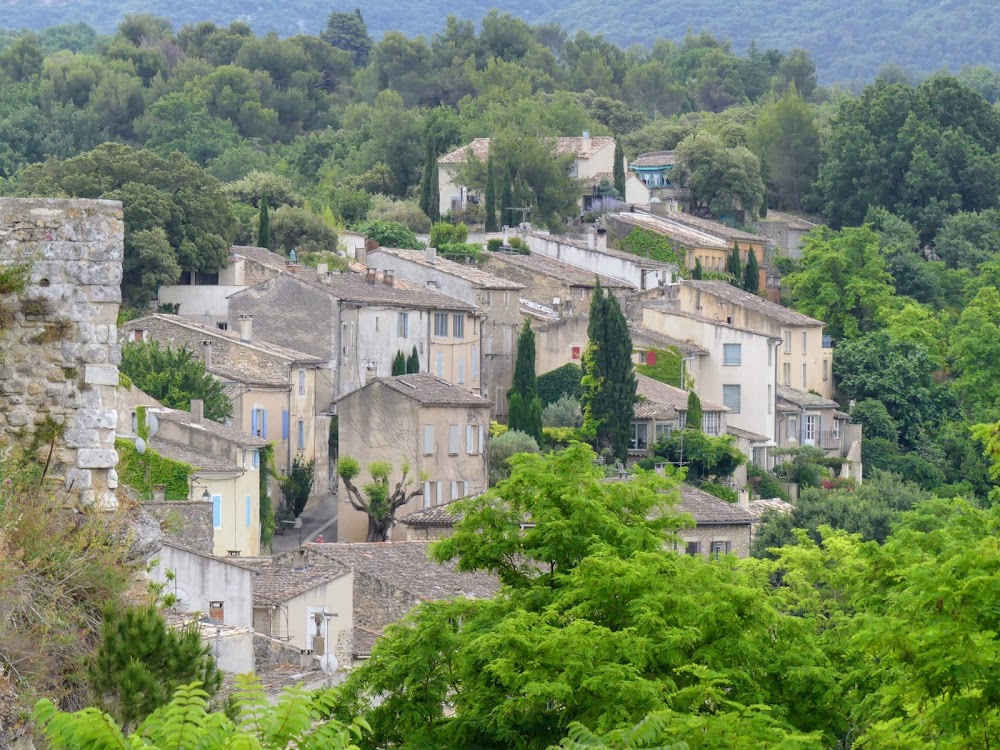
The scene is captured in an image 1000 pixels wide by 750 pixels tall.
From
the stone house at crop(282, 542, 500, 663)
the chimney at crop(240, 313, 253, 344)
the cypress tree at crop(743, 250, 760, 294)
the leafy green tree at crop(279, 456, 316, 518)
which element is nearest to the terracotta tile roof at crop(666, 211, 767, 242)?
the cypress tree at crop(743, 250, 760, 294)

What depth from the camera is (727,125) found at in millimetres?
120062

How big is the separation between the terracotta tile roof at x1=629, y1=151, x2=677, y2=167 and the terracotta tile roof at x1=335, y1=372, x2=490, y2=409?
4509 centimetres

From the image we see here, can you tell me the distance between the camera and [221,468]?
168 ft

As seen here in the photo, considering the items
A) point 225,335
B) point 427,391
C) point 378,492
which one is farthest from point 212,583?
point 427,391

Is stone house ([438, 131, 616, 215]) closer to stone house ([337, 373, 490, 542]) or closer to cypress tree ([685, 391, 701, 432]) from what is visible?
cypress tree ([685, 391, 701, 432])

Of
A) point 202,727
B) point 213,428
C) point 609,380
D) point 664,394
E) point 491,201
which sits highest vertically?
point 202,727

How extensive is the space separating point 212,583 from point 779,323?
48831 millimetres

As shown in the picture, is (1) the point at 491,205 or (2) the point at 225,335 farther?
(1) the point at 491,205

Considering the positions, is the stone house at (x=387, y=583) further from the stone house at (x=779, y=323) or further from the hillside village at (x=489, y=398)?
the stone house at (x=779, y=323)

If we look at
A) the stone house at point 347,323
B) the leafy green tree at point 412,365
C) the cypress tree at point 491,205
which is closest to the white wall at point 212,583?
the stone house at point 347,323

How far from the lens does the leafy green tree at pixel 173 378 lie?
Answer: 57031mm

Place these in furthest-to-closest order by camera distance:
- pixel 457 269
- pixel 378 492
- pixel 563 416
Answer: pixel 457 269 < pixel 563 416 < pixel 378 492

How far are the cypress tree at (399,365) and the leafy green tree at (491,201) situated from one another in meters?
23.0

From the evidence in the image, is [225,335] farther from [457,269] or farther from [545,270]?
[545,270]
